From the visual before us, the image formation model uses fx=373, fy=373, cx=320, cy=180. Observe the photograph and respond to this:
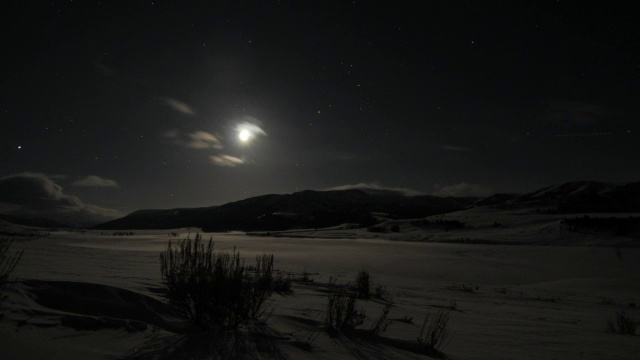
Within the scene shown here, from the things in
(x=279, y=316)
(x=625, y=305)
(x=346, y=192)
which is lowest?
(x=625, y=305)

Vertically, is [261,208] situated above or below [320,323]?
above

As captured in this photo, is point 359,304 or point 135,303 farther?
point 359,304

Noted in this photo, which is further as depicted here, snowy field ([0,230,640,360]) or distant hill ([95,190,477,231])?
distant hill ([95,190,477,231])

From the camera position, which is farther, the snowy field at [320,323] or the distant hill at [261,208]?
the distant hill at [261,208]

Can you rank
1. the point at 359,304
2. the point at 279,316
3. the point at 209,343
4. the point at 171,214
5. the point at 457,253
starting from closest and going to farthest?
the point at 209,343 → the point at 279,316 → the point at 359,304 → the point at 457,253 → the point at 171,214

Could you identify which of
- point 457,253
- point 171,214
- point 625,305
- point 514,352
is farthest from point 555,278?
point 171,214

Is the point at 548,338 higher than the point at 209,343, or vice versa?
the point at 209,343

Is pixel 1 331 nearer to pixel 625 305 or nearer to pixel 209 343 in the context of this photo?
pixel 209 343

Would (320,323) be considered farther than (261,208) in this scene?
No

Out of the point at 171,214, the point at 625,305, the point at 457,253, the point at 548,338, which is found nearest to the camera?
the point at 548,338

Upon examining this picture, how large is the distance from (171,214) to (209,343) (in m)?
181

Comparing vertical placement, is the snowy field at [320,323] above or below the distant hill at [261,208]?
below

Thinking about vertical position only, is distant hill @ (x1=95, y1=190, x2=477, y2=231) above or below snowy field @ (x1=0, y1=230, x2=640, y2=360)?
above

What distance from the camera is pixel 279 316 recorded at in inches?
179
